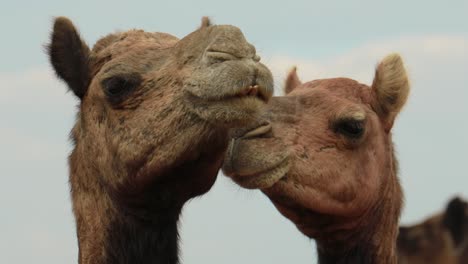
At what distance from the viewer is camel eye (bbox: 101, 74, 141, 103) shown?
8.29m

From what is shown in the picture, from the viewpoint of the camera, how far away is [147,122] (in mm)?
8086

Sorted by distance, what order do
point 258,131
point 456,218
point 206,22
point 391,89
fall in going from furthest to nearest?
point 456,218
point 391,89
point 258,131
point 206,22

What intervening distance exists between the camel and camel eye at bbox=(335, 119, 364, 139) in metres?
3.41

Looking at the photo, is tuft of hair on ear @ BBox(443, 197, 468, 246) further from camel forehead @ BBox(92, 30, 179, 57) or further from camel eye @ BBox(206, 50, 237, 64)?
camel eye @ BBox(206, 50, 237, 64)

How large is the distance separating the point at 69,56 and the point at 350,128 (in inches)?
108

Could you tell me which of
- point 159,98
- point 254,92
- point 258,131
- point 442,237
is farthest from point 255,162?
point 442,237

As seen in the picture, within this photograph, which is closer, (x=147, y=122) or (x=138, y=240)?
(x=147, y=122)

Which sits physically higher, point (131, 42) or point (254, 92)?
point (131, 42)

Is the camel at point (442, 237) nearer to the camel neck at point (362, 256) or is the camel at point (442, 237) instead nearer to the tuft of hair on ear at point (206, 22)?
the camel neck at point (362, 256)

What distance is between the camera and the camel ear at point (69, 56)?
871cm

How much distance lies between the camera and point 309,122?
1041 centimetres

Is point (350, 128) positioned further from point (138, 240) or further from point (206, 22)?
point (138, 240)

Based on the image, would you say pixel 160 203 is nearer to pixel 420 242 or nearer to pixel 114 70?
pixel 114 70

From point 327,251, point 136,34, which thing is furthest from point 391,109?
point 136,34
